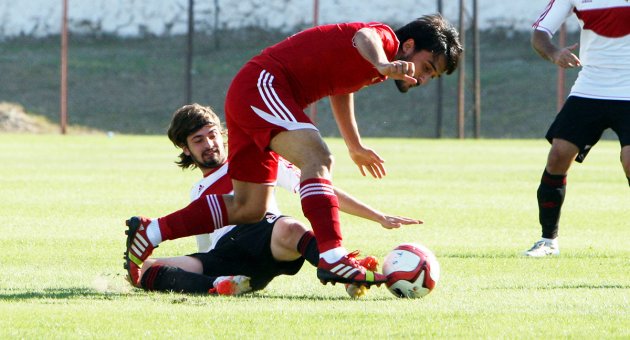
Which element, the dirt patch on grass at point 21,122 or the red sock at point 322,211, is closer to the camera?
the red sock at point 322,211

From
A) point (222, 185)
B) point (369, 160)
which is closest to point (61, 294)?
point (222, 185)

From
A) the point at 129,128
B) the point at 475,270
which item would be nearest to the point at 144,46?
the point at 129,128

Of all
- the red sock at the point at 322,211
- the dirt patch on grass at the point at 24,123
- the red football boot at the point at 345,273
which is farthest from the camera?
the dirt patch on grass at the point at 24,123

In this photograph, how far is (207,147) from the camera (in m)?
7.79

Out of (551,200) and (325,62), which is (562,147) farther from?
(325,62)

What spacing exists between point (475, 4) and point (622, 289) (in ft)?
96.7

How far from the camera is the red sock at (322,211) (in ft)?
21.7

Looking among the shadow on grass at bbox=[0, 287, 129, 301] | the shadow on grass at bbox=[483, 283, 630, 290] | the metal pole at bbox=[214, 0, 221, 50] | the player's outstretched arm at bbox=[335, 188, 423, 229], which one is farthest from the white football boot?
the metal pole at bbox=[214, 0, 221, 50]

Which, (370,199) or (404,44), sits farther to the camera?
(370,199)

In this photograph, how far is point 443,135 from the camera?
38.3 meters

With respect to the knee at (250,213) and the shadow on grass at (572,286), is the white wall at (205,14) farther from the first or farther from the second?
the knee at (250,213)

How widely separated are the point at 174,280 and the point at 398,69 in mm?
1664

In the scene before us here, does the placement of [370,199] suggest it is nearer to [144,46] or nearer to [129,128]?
[129,128]

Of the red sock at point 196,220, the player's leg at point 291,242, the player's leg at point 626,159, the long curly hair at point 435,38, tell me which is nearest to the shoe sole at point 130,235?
the red sock at point 196,220
